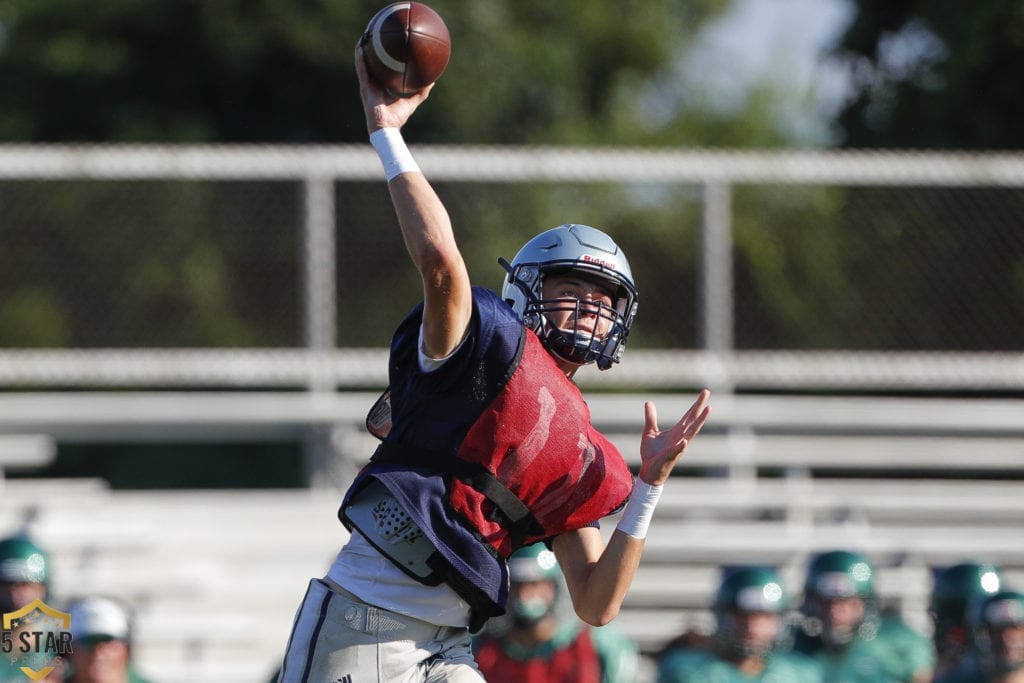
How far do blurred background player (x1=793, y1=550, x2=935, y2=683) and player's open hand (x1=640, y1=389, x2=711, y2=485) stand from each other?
353 cm

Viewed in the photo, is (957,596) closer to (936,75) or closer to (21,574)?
(21,574)

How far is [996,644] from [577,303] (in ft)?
11.5

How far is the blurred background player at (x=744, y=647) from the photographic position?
20.1 feet

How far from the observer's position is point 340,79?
13.7 meters

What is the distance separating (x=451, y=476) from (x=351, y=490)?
20cm

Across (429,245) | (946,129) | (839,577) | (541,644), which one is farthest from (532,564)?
(946,129)

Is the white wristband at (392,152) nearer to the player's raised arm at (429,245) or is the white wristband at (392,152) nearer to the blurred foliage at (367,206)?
the player's raised arm at (429,245)

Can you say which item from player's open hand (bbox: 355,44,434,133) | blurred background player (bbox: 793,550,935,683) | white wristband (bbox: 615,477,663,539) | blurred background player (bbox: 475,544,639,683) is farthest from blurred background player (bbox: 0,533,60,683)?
player's open hand (bbox: 355,44,434,133)

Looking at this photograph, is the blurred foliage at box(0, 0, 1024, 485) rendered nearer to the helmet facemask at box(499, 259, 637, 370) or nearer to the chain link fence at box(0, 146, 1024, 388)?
the chain link fence at box(0, 146, 1024, 388)

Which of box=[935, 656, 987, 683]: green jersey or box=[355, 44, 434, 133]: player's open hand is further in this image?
box=[935, 656, 987, 683]: green jersey

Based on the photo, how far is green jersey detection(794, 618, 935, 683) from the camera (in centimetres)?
653

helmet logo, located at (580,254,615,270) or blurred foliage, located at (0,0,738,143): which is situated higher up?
blurred foliage, located at (0,0,738,143)

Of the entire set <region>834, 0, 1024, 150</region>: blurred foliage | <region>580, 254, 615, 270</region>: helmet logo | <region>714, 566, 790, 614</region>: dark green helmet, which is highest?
<region>834, 0, 1024, 150</region>: blurred foliage

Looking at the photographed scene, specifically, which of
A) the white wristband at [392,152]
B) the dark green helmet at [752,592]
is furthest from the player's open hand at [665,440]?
the dark green helmet at [752,592]
